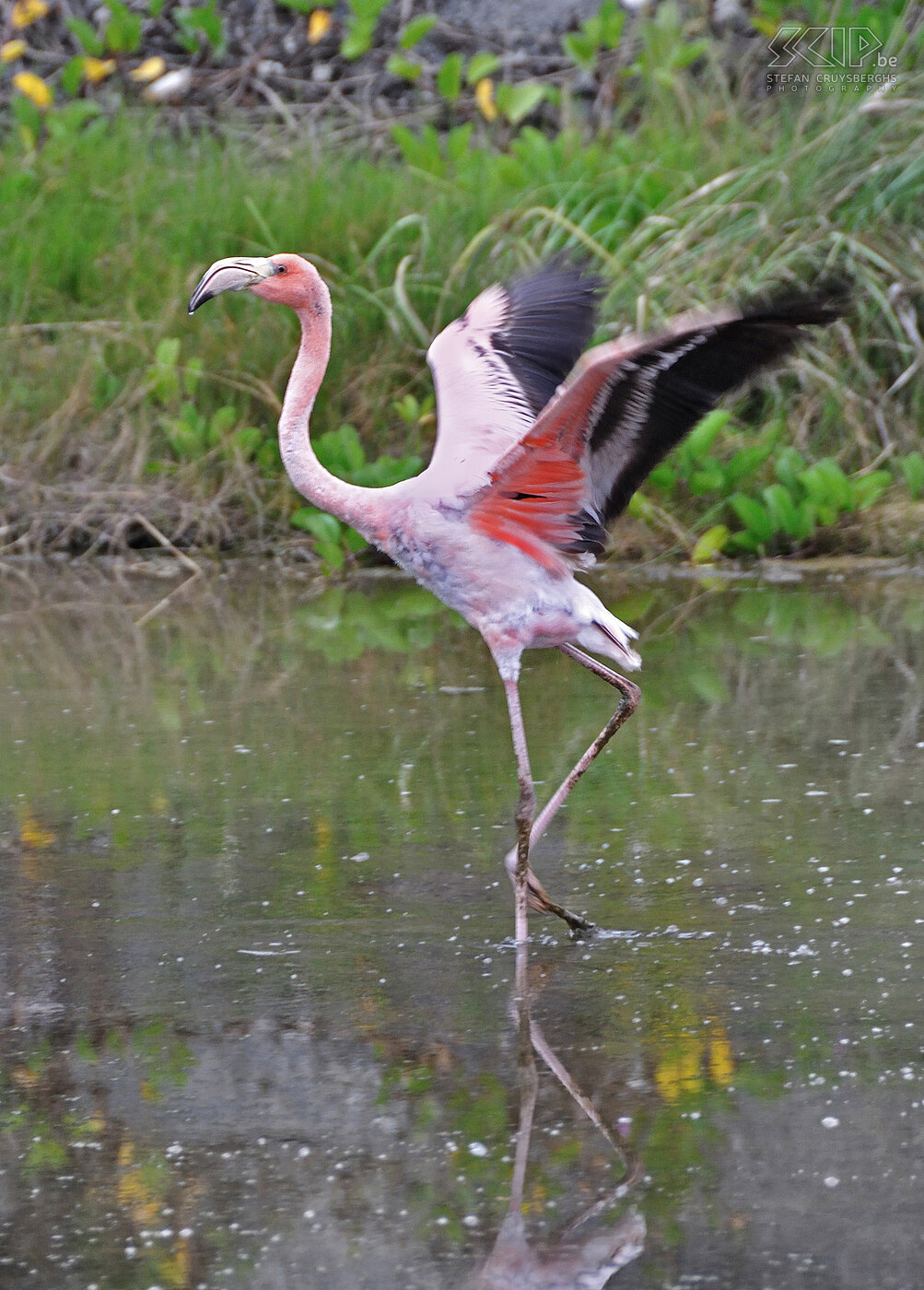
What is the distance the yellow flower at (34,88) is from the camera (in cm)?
1156

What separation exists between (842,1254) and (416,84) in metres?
10.7

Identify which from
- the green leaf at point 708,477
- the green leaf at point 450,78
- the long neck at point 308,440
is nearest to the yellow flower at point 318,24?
the green leaf at point 450,78

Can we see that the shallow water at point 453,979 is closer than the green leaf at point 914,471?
Yes

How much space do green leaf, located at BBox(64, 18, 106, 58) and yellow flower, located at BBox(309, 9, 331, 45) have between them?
4.61 feet

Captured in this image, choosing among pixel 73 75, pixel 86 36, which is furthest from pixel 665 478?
pixel 86 36

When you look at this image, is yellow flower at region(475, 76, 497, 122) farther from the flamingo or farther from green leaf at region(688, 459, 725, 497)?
the flamingo

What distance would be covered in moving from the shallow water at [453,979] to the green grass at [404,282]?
7.21 feet

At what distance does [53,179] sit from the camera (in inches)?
408

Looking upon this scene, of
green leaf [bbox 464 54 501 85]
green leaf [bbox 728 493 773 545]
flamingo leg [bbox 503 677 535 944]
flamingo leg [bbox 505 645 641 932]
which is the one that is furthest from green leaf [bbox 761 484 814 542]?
green leaf [bbox 464 54 501 85]

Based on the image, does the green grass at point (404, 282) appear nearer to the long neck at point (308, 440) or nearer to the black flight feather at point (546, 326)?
the black flight feather at point (546, 326)

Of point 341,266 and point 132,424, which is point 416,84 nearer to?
point 341,266

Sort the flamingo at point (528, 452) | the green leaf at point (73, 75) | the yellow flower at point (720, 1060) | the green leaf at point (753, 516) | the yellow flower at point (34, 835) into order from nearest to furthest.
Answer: the yellow flower at point (720, 1060)
the flamingo at point (528, 452)
the yellow flower at point (34, 835)
the green leaf at point (753, 516)
the green leaf at point (73, 75)

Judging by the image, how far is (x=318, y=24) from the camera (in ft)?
40.6

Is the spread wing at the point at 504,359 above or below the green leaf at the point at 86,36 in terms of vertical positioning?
above
